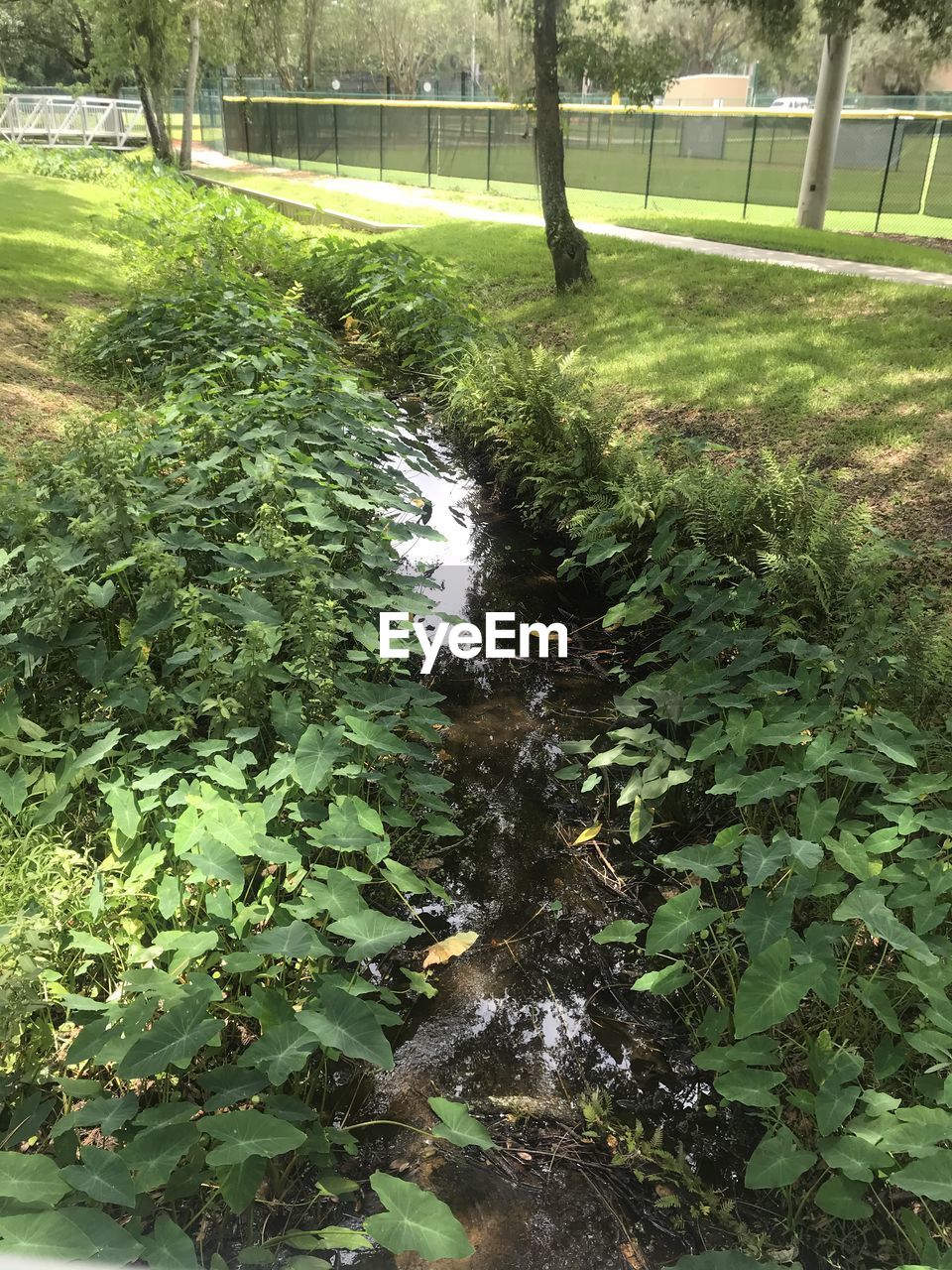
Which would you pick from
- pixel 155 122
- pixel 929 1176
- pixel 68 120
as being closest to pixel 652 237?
pixel 929 1176

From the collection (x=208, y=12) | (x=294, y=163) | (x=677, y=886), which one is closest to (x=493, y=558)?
(x=677, y=886)

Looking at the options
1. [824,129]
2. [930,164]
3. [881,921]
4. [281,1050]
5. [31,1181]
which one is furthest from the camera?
[930,164]

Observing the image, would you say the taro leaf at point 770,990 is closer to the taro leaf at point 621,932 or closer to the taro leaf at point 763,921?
the taro leaf at point 763,921

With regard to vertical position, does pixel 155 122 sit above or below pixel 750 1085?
above

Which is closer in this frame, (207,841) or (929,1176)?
(929,1176)

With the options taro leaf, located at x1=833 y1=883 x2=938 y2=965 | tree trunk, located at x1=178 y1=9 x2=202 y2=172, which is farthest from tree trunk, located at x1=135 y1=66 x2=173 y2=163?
taro leaf, located at x1=833 y1=883 x2=938 y2=965

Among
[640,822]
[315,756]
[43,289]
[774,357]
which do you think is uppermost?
[43,289]

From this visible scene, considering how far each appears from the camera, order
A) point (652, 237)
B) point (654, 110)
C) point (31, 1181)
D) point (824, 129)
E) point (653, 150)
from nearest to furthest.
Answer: point (31, 1181) < point (652, 237) < point (824, 129) < point (653, 150) < point (654, 110)

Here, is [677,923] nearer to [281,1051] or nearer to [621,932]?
[621,932]

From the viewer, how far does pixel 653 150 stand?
2012 cm

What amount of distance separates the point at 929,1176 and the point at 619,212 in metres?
16.5

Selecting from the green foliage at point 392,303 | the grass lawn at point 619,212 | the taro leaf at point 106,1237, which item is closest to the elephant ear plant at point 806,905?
the taro leaf at point 106,1237

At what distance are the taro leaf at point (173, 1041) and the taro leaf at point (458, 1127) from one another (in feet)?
1.86

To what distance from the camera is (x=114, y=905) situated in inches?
109
